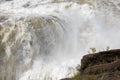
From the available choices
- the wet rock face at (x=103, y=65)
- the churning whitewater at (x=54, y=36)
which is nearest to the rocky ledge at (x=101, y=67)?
the wet rock face at (x=103, y=65)

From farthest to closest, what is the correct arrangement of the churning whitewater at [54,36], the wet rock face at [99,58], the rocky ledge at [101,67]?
the churning whitewater at [54,36], the wet rock face at [99,58], the rocky ledge at [101,67]

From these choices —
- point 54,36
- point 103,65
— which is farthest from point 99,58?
point 54,36

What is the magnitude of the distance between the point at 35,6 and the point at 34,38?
3.87 metres

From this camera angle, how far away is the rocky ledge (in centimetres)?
449

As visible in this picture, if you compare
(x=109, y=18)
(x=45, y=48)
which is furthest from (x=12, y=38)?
(x=109, y=18)

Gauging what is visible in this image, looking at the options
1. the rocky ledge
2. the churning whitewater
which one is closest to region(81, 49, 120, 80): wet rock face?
the rocky ledge

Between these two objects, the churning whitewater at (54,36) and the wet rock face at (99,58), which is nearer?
the wet rock face at (99,58)

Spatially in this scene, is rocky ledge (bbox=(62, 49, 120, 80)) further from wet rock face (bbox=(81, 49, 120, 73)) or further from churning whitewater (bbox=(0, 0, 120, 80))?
churning whitewater (bbox=(0, 0, 120, 80))

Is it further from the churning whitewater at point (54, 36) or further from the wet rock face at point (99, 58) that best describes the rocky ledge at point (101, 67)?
the churning whitewater at point (54, 36)

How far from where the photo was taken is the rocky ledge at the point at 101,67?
449cm

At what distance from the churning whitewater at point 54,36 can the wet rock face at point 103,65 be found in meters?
4.42

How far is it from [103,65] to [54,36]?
759 cm

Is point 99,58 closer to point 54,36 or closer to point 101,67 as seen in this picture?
point 101,67

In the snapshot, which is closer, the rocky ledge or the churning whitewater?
the rocky ledge
